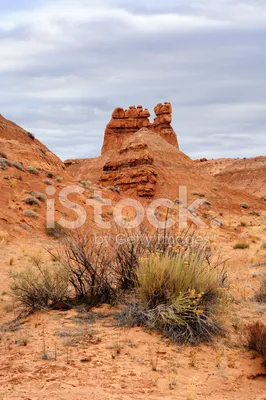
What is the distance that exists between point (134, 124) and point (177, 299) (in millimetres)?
65139

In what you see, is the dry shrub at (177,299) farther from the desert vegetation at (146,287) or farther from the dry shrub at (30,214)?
the dry shrub at (30,214)

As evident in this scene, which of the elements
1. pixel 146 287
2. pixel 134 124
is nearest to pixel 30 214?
pixel 146 287

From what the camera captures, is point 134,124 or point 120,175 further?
point 134,124

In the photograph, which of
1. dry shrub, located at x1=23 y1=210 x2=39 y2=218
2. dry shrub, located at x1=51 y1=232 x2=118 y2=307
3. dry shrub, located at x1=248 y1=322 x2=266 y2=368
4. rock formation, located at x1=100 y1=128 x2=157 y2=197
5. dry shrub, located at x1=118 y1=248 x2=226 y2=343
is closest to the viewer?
dry shrub, located at x1=248 y1=322 x2=266 y2=368

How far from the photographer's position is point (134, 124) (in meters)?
69.8

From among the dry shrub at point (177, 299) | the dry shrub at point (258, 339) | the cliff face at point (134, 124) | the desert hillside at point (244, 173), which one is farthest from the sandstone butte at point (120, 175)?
the dry shrub at point (258, 339)

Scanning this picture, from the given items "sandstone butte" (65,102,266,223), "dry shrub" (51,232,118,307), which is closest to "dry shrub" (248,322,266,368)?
"dry shrub" (51,232,118,307)

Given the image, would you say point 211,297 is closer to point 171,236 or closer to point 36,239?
point 171,236

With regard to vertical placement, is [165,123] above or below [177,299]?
above

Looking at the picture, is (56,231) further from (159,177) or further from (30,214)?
(159,177)

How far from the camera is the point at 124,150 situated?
44625 mm

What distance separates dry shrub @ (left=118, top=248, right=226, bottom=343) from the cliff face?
62675 mm

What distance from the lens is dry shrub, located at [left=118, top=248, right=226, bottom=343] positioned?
5.79 m

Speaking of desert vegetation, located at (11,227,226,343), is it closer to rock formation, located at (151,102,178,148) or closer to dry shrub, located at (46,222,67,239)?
dry shrub, located at (46,222,67,239)
